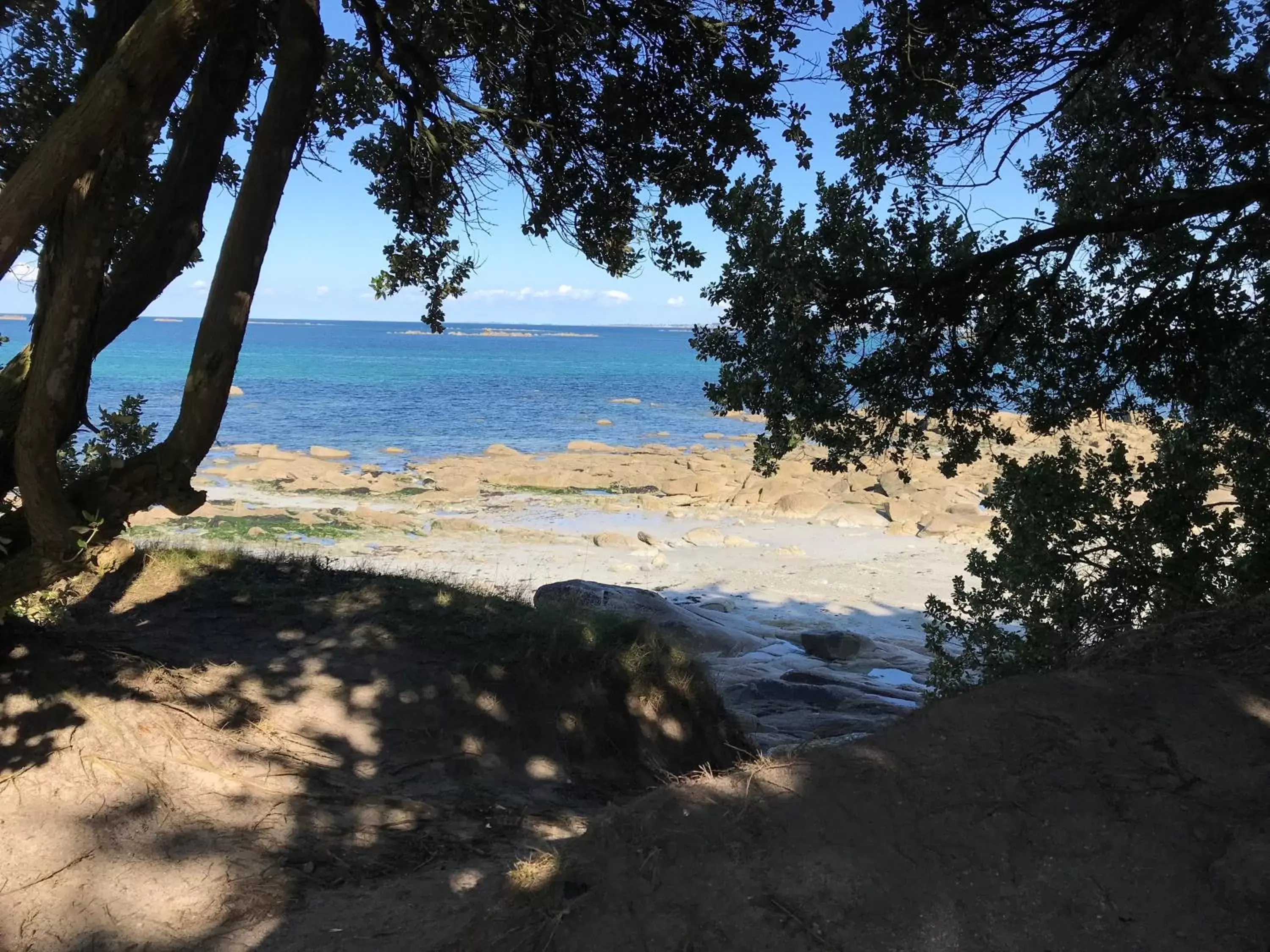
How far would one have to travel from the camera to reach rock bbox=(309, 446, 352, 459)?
32.5 m

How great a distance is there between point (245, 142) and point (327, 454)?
26304 millimetres

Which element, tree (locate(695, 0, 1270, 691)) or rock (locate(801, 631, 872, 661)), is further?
rock (locate(801, 631, 872, 661))

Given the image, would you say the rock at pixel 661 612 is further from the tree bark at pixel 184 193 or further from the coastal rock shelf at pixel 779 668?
the tree bark at pixel 184 193

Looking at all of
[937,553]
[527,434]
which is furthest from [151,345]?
[937,553]

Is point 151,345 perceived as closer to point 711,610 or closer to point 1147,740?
point 711,610

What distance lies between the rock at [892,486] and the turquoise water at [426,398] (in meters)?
14.6

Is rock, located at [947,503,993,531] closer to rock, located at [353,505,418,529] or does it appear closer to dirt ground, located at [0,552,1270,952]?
rock, located at [353,505,418,529]

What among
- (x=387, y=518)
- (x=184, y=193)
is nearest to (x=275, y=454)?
(x=387, y=518)

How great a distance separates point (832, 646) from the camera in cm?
1259

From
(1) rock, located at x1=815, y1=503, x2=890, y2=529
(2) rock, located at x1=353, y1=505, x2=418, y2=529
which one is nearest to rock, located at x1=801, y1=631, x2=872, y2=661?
(1) rock, located at x1=815, y1=503, x2=890, y2=529

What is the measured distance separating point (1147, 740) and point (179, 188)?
542 cm

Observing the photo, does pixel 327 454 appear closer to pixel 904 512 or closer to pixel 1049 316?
pixel 904 512

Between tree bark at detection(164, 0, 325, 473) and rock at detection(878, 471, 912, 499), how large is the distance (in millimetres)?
23648

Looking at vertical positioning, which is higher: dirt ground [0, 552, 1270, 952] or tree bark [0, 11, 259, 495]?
tree bark [0, 11, 259, 495]
